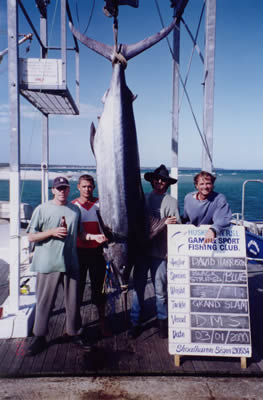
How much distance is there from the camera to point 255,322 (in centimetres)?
310

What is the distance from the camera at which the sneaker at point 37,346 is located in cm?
243

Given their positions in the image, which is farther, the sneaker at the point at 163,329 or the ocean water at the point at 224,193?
the ocean water at the point at 224,193

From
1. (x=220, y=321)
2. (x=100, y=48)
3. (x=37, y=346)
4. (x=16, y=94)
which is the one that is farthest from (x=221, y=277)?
(x=16, y=94)

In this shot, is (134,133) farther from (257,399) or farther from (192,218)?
(257,399)

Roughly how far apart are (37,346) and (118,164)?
5.51 ft

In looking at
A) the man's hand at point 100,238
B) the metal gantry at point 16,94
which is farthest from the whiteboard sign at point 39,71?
the man's hand at point 100,238

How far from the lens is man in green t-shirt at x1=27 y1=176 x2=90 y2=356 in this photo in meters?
2.38

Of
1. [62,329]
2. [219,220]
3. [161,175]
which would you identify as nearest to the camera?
[219,220]

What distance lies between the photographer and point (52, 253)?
7.83 ft

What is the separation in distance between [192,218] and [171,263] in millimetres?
443

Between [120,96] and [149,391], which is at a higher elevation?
[120,96]

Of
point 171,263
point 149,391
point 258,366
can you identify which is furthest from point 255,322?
point 149,391

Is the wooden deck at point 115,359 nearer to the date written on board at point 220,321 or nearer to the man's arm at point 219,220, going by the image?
the date written on board at point 220,321

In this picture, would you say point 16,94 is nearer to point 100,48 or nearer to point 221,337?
point 100,48
